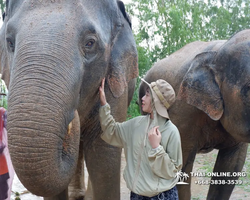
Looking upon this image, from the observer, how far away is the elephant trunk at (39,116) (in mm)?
1853

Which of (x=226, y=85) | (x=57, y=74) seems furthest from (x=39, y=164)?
(x=226, y=85)

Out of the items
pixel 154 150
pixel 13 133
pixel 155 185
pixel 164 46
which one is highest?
pixel 13 133

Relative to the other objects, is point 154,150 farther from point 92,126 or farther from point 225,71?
point 225,71

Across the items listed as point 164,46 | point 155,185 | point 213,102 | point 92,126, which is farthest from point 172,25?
point 155,185

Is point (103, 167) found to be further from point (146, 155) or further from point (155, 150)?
point (155, 150)

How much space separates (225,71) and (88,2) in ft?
5.33

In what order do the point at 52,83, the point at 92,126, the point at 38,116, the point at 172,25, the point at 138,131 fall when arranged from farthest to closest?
the point at 172,25 < the point at 92,126 < the point at 138,131 < the point at 52,83 < the point at 38,116

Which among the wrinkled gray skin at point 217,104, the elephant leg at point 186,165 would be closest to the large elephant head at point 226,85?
the wrinkled gray skin at point 217,104

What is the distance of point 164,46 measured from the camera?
35.8 feet

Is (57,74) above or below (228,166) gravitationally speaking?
above

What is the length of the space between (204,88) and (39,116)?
7.19 feet

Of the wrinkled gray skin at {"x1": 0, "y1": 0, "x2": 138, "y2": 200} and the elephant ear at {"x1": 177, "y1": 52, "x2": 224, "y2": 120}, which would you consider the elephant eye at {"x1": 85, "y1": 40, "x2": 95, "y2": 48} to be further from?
the elephant ear at {"x1": 177, "y1": 52, "x2": 224, "y2": 120}

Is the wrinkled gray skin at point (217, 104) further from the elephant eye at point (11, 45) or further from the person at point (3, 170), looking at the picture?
the elephant eye at point (11, 45)

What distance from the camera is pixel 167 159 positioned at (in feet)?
7.35
